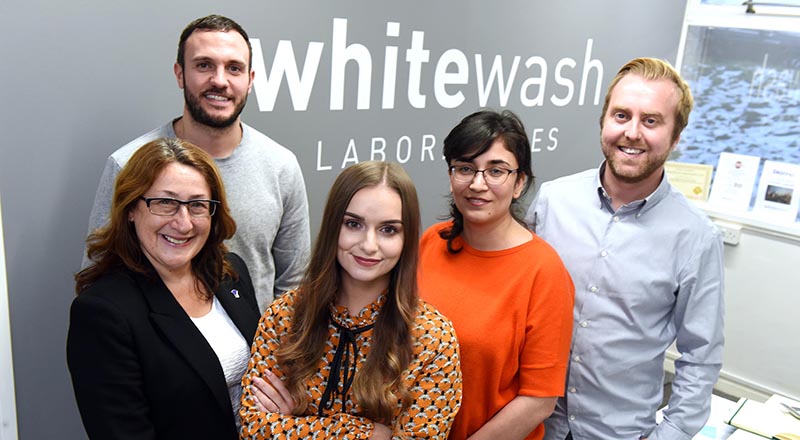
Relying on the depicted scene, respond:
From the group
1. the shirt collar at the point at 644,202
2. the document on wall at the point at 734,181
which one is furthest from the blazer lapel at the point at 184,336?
the document on wall at the point at 734,181

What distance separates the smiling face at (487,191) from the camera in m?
1.64

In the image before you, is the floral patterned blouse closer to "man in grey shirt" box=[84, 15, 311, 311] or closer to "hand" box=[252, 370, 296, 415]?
"hand" box=[252, 370, 296, 415]

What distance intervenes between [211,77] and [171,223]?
64cm

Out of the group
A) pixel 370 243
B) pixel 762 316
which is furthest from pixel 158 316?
pixel 762 316

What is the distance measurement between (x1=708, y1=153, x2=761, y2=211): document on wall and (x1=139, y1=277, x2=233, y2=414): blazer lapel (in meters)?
3.68

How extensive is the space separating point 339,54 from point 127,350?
1686 mm

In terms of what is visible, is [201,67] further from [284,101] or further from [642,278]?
[642,278]

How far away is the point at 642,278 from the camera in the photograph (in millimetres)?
1836

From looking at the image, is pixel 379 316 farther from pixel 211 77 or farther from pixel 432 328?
pixel 211 77

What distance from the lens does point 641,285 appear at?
184cm

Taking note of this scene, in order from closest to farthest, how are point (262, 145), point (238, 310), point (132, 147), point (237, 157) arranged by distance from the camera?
point (238, 310) → point (132, 147) → point (237, 157) → point (262, 145)

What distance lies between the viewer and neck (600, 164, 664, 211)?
1893 millimetres

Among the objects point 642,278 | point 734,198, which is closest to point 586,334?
point 642,278

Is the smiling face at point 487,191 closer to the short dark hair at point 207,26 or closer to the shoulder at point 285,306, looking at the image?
the shoulder at point 285,306
